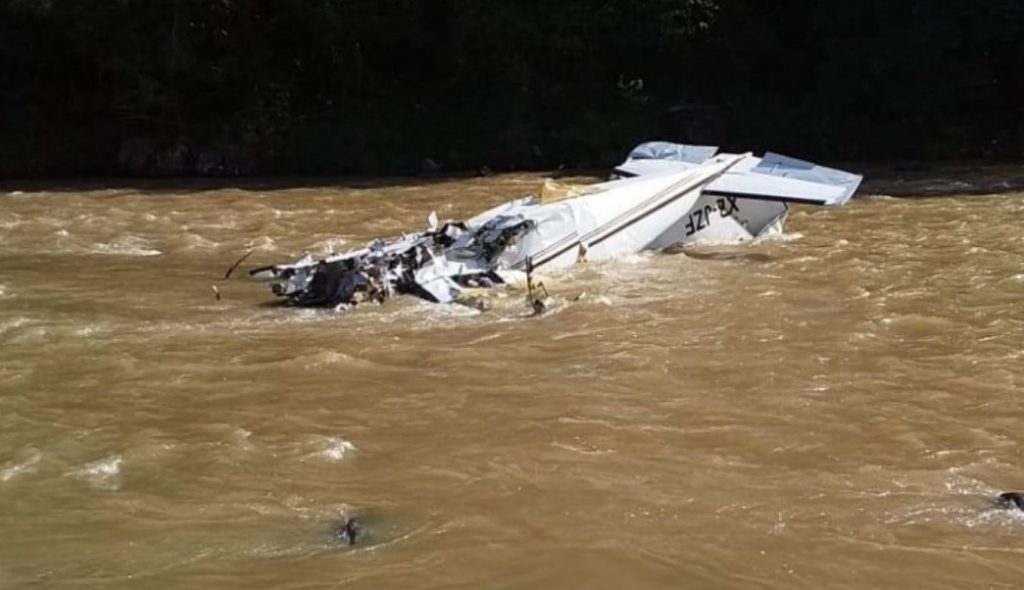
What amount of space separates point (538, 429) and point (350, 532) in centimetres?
207

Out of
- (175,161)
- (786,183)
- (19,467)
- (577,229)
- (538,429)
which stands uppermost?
(786,183)

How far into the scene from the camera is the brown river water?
5.90m

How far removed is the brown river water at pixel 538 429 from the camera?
19.4ft

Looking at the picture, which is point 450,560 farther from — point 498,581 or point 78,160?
point 78,160

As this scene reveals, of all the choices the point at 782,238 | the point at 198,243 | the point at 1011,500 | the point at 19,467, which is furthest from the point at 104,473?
the point at 782,238

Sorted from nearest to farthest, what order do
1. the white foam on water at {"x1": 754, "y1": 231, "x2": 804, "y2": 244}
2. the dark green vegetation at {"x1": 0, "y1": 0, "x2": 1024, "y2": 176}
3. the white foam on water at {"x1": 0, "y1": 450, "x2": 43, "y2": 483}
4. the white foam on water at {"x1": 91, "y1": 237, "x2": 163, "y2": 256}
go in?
the white foam on water at {"x1": 0, "y1": 450, "x2": 43, "y2": 483}, the white foam on water at {"x1": 754, "y1": 231, "x2": 804, "y2": 244}, the white foam on water at {"x1": 91, "y1": 237, "x2": 163, "y2": 256}, the dark green vegetation at {"x1": 0, "y1": 0, "x2": 1024, "y2": 176}

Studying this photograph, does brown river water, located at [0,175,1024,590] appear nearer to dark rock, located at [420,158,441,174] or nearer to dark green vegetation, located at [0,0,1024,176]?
dark rock, located at [420,158,441,174]

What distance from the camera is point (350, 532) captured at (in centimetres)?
620

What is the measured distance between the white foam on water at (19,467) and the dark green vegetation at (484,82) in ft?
68.5

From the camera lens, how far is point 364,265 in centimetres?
1230

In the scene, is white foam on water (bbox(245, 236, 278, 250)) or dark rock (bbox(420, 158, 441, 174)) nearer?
white foam on water (bbox(245, 236, 278, 250))

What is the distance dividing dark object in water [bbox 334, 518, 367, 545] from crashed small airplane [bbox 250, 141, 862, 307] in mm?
5682

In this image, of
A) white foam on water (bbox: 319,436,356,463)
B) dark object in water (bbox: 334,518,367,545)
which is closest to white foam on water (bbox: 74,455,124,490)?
white foam on water (bbox: 319,436,356,463)

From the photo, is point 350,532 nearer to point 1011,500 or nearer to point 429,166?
point 1011,500
